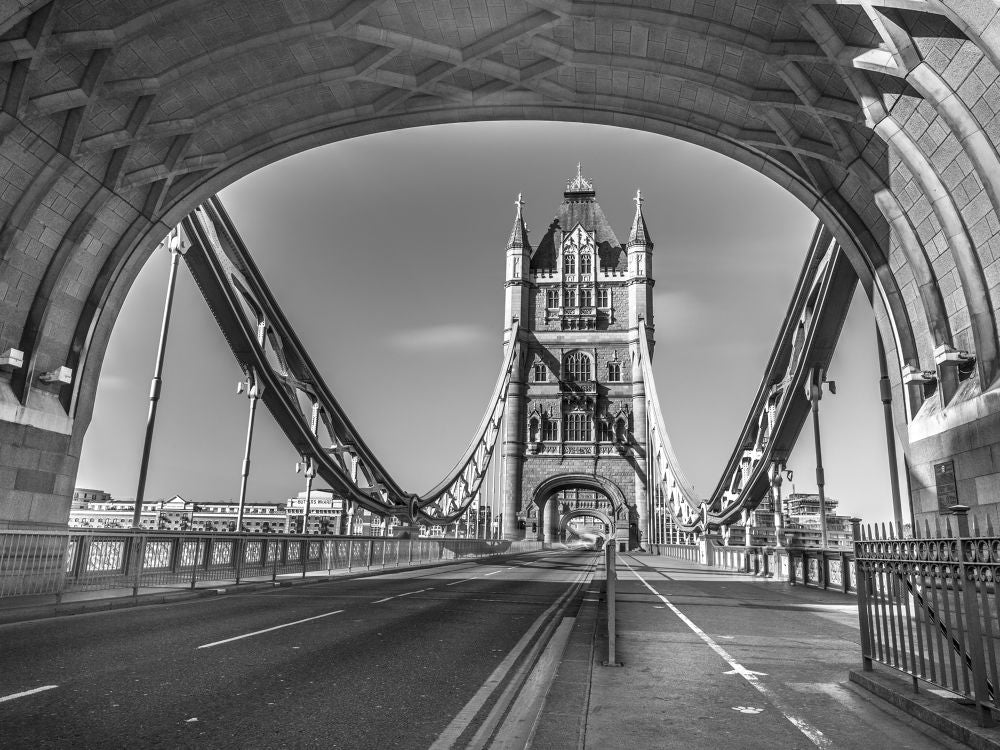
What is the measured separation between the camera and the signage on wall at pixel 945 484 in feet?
37.1

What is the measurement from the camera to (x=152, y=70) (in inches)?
529

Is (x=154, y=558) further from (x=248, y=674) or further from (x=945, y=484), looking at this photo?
(x=945, y=484)

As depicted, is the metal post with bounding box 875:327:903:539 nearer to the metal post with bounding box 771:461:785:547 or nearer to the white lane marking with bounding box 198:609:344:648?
the metal post with bounding box 771:461:785:547

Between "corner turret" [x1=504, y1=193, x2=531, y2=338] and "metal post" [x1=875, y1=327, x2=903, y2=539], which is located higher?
"corner turret" [x1=504, y1=193, x2=531, y2=338]

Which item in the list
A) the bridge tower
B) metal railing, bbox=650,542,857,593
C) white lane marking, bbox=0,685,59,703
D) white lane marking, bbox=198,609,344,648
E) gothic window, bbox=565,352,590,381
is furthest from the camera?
gothic window, bbox=565,352,590,381

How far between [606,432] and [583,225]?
25.3m

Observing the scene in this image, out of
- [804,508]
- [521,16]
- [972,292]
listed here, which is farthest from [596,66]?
[804,508]

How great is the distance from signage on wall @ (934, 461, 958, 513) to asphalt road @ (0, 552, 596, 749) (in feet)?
22.6

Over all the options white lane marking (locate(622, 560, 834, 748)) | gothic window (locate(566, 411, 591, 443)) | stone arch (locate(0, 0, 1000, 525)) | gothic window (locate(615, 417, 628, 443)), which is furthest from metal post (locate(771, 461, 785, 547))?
gothic window (locate(566, 411, 591, 443))

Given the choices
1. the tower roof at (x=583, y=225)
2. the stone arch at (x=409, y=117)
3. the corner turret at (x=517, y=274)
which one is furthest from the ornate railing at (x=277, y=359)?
the tower roof at (x=583, y=225)

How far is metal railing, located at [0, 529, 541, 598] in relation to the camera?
37.3 ft

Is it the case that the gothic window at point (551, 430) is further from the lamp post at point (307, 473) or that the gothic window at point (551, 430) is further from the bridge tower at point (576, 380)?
the lamp post at point (307, 473)

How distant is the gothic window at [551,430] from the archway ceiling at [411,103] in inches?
2219

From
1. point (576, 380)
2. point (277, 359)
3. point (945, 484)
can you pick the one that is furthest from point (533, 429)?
point (945, 484)
